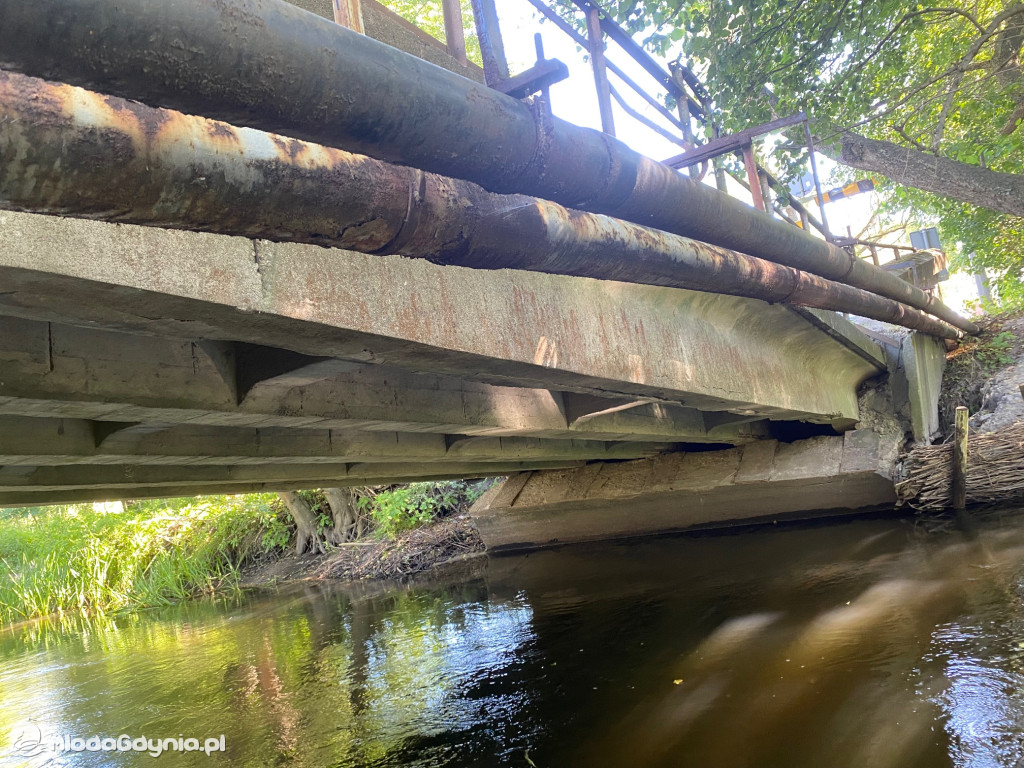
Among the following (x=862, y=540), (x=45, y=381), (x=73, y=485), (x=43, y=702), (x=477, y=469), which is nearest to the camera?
(x=45, y=381)

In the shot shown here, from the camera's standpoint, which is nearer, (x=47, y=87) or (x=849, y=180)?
(x=47, y=87)

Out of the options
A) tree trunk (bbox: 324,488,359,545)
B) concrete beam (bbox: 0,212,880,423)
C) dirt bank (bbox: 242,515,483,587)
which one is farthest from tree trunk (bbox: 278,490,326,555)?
concrete beam (bbox: 0,212,880,423)

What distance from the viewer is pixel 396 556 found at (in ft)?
42.2

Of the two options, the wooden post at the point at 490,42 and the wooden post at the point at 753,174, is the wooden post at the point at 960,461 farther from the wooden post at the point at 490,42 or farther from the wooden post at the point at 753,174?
the wooden post at the point at 490,42

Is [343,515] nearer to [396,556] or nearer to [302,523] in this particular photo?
[302,523]

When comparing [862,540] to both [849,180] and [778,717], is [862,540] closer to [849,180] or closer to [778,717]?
[778,717]

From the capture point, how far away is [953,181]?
9914mm

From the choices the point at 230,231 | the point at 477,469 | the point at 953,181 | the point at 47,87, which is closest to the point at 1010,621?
the point at 230,231

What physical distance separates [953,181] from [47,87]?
457 inches

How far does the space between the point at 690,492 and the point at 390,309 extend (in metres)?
8.01

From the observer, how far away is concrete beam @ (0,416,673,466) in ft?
13.5

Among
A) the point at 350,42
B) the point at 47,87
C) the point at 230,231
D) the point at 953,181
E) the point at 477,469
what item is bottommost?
the point at 477,469

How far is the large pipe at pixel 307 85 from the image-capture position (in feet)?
3.29

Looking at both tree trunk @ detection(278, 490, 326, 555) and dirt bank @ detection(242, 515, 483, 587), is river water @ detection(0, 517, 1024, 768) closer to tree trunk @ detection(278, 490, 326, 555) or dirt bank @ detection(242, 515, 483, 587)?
dirt bank @ detection(242, 515, 483, 587)
